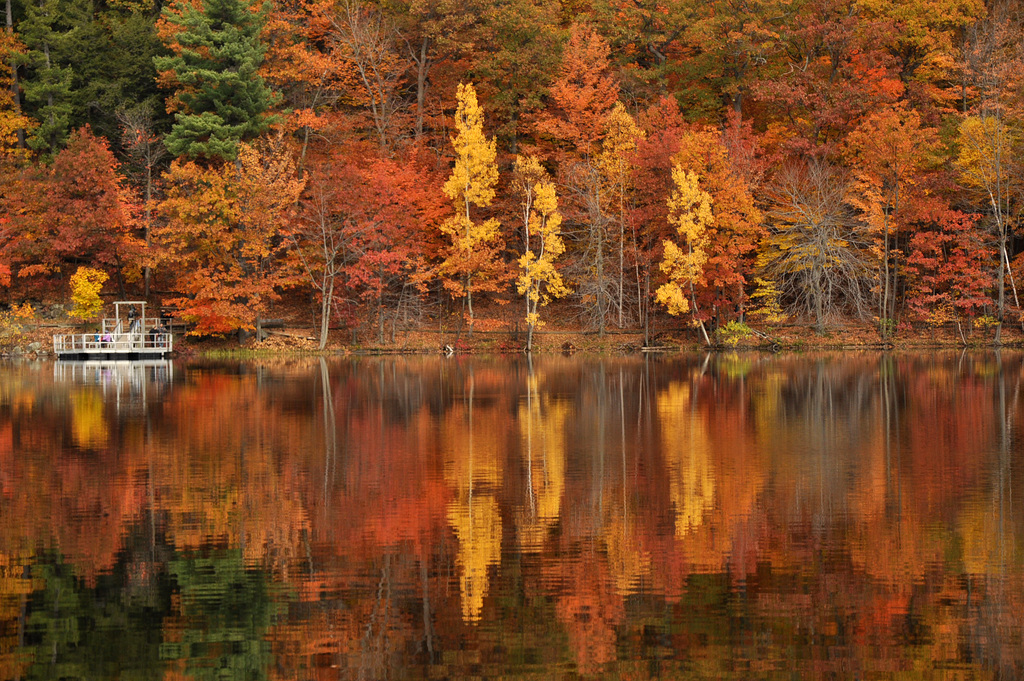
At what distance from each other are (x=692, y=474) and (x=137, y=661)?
921 centimetres

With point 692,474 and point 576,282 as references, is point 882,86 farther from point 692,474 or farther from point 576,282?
point 692,474

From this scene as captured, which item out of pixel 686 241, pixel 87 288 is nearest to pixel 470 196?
pixel 686 241

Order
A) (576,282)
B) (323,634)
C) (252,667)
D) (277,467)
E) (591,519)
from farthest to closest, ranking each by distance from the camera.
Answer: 1. (576,282)
2. (277,467)
3. (591,519)
4. (323,634)
5. (252,667)

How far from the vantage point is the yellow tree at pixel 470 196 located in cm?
5144

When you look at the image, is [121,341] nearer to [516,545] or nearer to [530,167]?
[530,167]

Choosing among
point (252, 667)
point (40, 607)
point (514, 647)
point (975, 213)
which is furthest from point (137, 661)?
point (975, 213)

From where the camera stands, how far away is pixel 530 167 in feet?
169

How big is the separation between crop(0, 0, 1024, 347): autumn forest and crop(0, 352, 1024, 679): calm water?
89.8ft

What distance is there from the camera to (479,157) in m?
51.8

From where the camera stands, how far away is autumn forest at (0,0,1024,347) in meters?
50.5

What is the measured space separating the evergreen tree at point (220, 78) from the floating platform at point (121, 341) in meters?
8.23

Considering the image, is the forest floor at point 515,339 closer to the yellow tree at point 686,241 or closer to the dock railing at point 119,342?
the dock railing at point 119,342

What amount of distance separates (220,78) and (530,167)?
14696mm

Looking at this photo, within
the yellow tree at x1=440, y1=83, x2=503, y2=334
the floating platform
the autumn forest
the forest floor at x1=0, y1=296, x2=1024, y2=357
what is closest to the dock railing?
the floating platform
